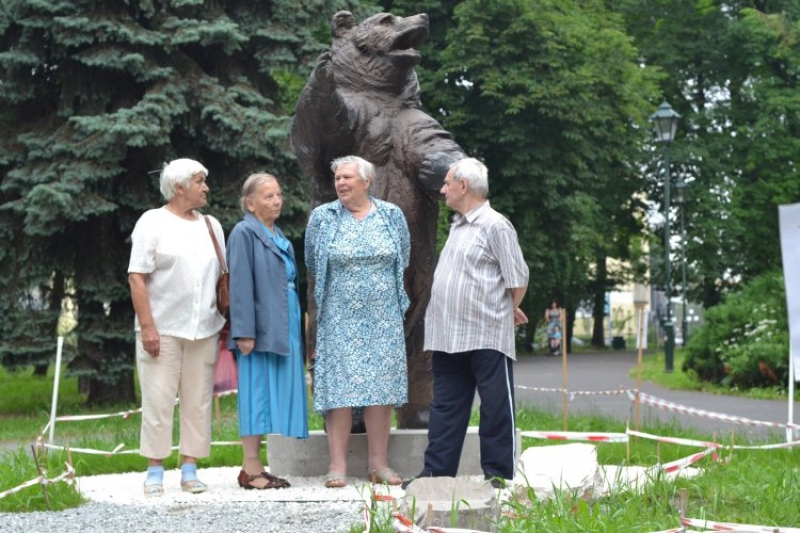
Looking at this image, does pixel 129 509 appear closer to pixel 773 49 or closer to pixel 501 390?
pixel 501 390

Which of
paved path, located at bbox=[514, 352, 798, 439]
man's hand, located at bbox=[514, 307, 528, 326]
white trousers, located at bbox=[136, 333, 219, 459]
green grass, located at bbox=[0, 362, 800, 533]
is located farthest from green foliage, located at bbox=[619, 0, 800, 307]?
white trousers, located at bbox=[136, 333, 219, 459]

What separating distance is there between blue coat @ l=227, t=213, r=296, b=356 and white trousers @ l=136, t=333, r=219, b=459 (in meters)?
0.22

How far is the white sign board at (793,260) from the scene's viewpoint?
30.6ft

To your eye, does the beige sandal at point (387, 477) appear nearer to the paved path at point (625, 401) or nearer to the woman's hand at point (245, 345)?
the woman's hand at point (245, 345)

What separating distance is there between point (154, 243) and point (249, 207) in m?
0.59

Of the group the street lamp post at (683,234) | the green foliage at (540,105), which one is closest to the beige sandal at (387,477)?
the green foliage at (540,105)

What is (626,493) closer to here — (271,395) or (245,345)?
(271,395)

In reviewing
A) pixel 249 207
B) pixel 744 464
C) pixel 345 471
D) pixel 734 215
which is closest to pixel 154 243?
pixel 249 207

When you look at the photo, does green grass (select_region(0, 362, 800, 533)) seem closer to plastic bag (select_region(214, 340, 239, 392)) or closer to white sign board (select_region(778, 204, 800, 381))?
white sign board (select_region(778, 204, 800, 381))

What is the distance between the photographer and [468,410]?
7.13 m

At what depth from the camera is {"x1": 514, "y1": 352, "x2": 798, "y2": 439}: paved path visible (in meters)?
13.1

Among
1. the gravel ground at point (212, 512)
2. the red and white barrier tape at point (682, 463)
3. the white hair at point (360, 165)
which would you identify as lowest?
the gravel ground at point (212, 512)

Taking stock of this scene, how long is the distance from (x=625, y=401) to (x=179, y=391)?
1028 centimetres

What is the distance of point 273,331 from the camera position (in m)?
7.47
